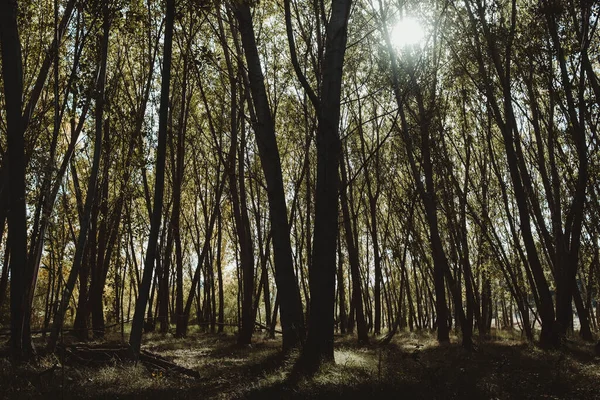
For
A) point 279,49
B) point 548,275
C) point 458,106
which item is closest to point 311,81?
point 279,49

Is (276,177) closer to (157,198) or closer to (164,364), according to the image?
(157,198)

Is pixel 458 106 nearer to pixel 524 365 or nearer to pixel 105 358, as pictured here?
pixel 524 365

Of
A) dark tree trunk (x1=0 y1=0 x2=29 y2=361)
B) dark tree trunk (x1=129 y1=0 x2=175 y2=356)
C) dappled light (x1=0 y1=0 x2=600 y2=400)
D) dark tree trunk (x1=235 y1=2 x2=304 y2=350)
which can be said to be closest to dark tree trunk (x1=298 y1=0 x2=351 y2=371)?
dappled light (x1=0 y1=0 x2=600 y2=400)

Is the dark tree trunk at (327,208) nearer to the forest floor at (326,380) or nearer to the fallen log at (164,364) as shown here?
the forest floor at (326,380)

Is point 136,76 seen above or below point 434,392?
above

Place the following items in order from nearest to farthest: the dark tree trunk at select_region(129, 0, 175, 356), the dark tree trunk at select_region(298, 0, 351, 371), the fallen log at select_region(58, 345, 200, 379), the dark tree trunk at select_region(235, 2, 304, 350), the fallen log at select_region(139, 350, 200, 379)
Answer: the dark tree trunk at select_region(298, 0, 351, 371) → the dark tree trunk at select_region(129, 0, 175, 356) → the fallen log at select_region(139, 350, 200, 379) → the fallen log at select_region(58, 345, 200, 379) → the dark tree trunk at select_region(235, 2, 304, 350)

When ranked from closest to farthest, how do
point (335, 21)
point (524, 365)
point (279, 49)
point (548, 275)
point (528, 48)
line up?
point (335, 21) → point (524, 365) → point (528, 48) → point (279, 49) → point (548, 275)

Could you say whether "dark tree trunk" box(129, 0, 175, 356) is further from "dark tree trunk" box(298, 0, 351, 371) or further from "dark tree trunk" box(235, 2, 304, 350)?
"dark tree trunk" box(298, 0, 351, 371)

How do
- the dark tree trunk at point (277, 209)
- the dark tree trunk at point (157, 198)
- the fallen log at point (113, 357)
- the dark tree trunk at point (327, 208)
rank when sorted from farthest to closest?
the dark tree trunk at point (277, 209), the fallen log at point (113, 357), the dark tree trunk at point (157, 198), the dark tree trunk at point (327, 208)

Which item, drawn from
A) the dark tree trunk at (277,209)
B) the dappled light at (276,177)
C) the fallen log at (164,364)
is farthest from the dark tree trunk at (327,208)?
the fallen log at (164,364)

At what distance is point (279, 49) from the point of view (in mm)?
13680

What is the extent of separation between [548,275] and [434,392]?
2186 centimetres

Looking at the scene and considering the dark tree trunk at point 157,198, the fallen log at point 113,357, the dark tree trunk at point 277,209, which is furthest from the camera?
the dark tree trunk at point 277,209

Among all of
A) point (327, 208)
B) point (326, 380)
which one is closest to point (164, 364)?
point (326, 380)
